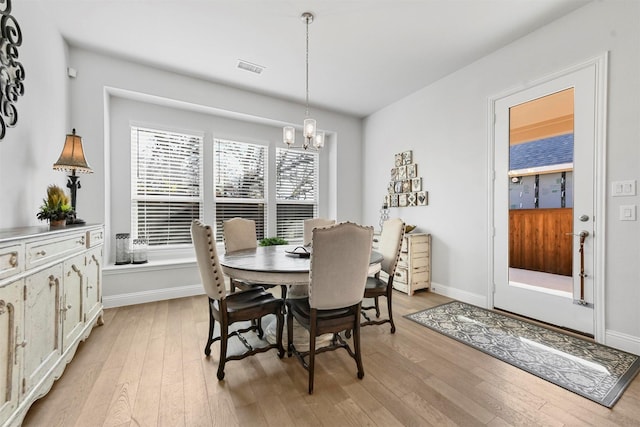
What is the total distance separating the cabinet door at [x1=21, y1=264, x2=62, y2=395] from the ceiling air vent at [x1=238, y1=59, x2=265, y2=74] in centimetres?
280

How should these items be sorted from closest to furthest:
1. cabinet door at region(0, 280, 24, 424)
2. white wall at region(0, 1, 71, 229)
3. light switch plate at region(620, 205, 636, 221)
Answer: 1. cabinet door at region(0, 280, 24, 424)
2. white wall at region(0, 1, 71, 229)
3. light switch plate at region(620, 205, 636, 221)

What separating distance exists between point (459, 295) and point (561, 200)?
5.43 ft

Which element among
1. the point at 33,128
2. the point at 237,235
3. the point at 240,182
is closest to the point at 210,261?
the point at 237,235

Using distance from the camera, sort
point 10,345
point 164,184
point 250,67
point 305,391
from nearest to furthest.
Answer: point 10,345 < point 305,391 < point 250,67 < point 164,184

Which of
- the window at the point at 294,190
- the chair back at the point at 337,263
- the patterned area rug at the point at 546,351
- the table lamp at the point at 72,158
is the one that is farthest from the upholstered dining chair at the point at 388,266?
the table lamp at the point at 72,158

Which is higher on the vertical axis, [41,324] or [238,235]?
[238,235]

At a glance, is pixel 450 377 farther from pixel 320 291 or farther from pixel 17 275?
pixel 17 275

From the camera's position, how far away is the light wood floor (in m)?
1.52

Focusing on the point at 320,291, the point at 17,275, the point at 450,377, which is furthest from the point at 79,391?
the point at 450,377

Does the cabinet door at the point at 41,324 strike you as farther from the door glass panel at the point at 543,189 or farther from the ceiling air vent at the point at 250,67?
the door glass panel at the point at 543,189

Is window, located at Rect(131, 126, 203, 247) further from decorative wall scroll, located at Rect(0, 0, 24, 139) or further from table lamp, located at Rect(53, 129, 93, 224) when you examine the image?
decorative wall scroll, located at Rect(0, 0, 24, 139)

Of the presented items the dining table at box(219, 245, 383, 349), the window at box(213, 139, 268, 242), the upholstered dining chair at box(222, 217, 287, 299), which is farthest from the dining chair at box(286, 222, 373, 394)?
the window at box(213, 139, 268, 242)

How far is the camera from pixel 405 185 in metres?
4.30

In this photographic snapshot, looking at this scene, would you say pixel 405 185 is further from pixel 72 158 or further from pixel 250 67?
pixel 72 158
